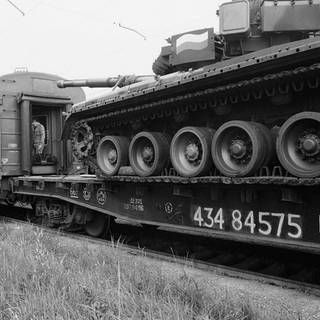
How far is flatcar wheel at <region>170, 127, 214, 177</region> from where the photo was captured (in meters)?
5.98

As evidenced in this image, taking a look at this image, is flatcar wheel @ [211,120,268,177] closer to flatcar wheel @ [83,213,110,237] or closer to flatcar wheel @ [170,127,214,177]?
flatcar wheel @ [170,127,214,177]

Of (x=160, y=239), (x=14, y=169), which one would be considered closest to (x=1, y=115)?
(x=14, y=169)

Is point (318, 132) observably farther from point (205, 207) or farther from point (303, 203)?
point (205, 207)

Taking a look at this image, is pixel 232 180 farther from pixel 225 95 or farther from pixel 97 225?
pixel 97 225

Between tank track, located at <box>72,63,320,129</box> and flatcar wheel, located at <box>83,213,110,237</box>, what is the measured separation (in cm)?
198

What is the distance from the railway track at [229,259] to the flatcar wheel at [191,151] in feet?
3.81

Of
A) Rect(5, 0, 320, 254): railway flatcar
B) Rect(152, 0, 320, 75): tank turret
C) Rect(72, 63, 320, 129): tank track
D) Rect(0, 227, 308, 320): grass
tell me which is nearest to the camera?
Rect(0, 227, 308, 320): grass

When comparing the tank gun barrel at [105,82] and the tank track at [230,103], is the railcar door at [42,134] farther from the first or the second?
the tank track at [230,103]

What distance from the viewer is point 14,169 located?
1103 cm

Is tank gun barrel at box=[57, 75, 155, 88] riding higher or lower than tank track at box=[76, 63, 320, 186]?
higher

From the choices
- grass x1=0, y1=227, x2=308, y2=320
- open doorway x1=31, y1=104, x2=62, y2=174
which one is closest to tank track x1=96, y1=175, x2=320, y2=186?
grass x1=0, y1=227, x2=308, y2=320

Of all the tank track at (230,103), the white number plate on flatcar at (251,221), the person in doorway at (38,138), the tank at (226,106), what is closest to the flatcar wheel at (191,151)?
the tank at (226,106)

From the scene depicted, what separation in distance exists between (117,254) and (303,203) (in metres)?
2.22

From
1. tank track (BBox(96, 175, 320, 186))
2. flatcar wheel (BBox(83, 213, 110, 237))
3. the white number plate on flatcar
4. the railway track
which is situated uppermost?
tank track (BBox(96, 175, 320, 186))
